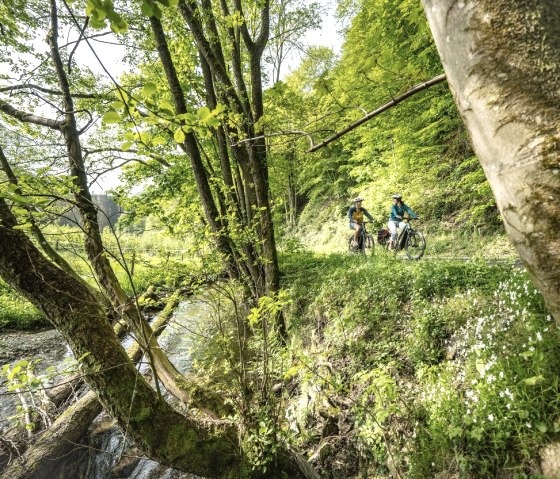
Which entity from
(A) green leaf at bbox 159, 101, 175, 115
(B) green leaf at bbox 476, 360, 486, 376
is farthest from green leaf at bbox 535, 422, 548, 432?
(A) green leaf at bbox 159, 101, 175, 115

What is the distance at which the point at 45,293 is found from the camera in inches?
100

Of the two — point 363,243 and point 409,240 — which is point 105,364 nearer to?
point 409,240

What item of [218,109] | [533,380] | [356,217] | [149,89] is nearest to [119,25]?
[149,89]

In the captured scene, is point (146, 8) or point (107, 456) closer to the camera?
point (146, 8)

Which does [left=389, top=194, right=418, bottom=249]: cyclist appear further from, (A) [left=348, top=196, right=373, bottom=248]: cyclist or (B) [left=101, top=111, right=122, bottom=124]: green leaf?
(B) [left=101, top=111, right=122, bottom=124]: green leaf

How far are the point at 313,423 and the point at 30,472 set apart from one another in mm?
3725

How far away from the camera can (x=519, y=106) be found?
1.56 ft

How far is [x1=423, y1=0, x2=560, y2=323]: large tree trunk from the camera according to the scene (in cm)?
46

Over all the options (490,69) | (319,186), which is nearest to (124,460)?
(490,69)

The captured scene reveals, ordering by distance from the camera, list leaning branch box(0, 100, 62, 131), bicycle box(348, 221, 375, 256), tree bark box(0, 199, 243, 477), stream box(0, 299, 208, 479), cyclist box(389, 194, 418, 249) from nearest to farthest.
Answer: tree bark box(0, 199, 243, 477)
stream box(0, 299, 208, 479)
leaning branch box(0, 100, 62, 131)
cyclist box(389, 194, 418, 249)
bicycle box(348, 221, 375, 256)

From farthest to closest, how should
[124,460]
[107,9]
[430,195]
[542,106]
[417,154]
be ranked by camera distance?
[430,195], [417,154], [124,460], [107,9], [542,106]

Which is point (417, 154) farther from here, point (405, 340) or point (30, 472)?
point (30, 472)

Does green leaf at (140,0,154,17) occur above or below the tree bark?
above

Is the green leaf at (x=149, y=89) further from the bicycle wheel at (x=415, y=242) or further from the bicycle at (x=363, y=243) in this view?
the bicycle at (x=363, y=243)
